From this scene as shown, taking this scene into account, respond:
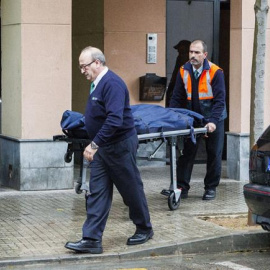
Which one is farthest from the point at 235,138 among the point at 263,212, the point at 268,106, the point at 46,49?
the point at 263,212

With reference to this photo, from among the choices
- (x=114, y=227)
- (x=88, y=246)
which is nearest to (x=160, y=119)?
(x=114, y=227)

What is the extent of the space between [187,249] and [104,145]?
51.0 inches

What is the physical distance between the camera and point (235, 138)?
13.7 metres

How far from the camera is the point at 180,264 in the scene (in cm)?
845

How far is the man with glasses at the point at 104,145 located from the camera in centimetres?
830

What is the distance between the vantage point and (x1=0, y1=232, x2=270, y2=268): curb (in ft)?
27.0

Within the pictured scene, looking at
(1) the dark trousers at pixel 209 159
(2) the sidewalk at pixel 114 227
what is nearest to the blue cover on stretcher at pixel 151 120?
(1) the dark trousers at pixel 209 159

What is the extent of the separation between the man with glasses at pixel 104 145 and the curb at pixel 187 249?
131mm

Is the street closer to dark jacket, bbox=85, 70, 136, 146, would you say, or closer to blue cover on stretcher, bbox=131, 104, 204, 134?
dark jacket, bbox=85, 70, 136, 146

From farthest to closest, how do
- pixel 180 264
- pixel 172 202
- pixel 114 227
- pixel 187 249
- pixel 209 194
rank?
pixel 209 194 < pixel 172 202 < pixel 114 227 < pixel 187 249 < pixel 180 264

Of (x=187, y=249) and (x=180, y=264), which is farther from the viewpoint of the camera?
(x=187, y=249)

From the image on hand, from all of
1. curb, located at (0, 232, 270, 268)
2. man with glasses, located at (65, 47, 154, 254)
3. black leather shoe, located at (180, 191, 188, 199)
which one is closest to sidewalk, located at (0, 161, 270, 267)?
curb, located at (0, 232, 270, 268)

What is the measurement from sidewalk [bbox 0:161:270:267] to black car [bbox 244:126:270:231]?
624mm

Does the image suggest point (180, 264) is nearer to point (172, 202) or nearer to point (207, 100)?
point (172, 202)
